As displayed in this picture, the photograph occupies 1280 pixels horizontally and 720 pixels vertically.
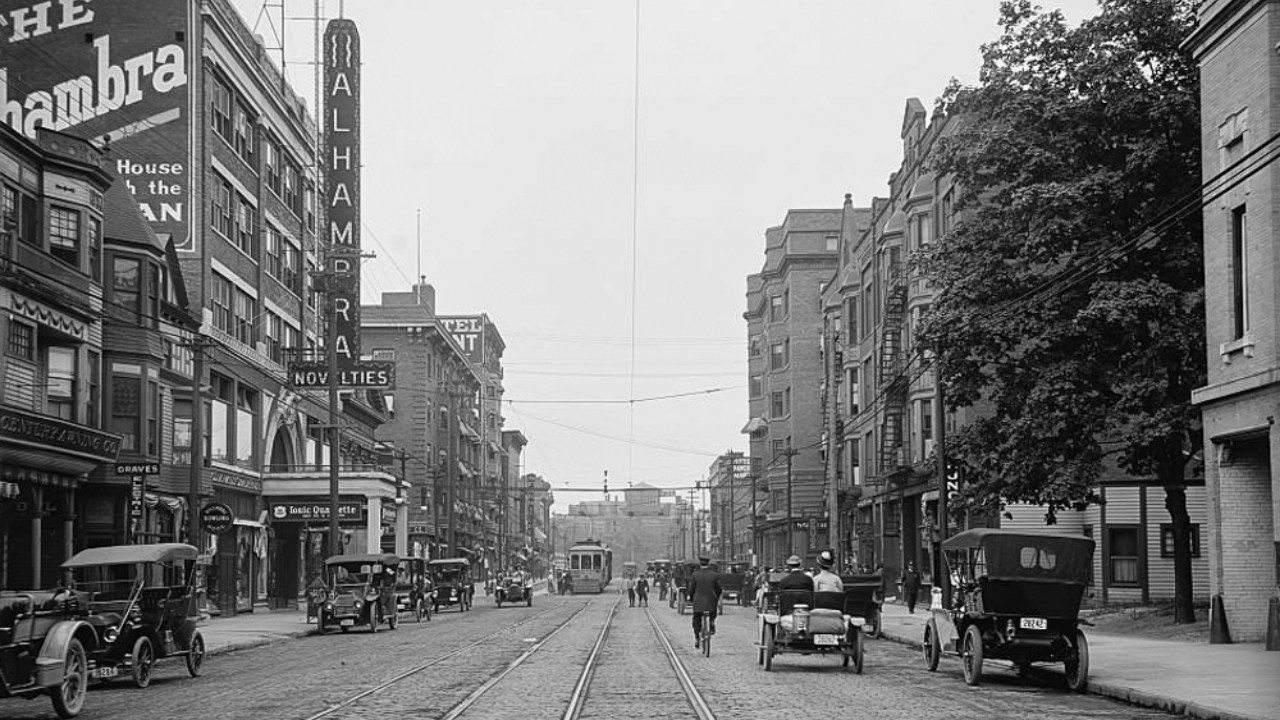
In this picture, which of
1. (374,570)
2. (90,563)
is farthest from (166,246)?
(90,563)

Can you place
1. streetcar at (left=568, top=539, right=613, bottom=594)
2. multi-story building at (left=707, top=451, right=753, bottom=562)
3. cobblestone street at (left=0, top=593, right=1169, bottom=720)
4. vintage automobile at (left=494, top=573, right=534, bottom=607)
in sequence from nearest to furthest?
cobblestone street at (left=0, top=593, right=1169, bottom=720)
vintage automobile at (left=494, top=573, right=534, bottom=607)
streetcar at (left=568, top=539, right=613, bottom=594)
multi-story building at (left=707, top=451, right=753, bottom=562)

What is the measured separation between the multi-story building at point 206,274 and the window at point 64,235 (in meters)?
0.20

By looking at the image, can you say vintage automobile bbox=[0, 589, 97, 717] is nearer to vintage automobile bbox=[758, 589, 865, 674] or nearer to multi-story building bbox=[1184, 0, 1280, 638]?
vintage automobile bbox=[758, 589, 865, 674]

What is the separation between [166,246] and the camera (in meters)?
42.8

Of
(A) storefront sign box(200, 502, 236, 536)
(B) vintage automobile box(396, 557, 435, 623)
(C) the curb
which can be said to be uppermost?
(A) storefront sign box(200, 502, 236, 536)

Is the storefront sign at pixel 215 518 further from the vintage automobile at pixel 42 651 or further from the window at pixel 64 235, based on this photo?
the vintage automobile at pixel 42 651

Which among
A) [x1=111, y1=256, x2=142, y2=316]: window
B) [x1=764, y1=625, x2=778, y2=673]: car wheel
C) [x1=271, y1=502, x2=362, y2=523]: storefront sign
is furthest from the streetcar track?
[x1=271, y1=502, x2=362, y2=523]: storefront sign

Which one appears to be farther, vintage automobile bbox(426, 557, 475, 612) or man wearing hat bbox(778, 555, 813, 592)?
vintage automobile bbox(426, 557, 475, 612)

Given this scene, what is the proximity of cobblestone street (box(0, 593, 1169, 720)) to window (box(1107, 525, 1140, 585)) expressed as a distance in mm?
13224

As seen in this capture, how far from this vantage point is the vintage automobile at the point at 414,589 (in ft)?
170

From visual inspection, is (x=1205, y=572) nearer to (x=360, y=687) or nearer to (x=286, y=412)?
(x=360, y=687)

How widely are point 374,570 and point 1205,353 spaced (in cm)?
2368

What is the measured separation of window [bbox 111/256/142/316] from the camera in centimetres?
4001

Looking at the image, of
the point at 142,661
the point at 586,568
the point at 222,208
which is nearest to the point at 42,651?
the point at 142,661
